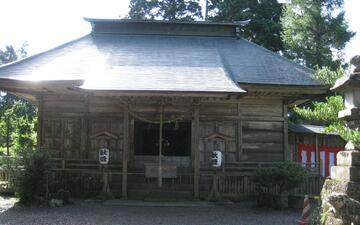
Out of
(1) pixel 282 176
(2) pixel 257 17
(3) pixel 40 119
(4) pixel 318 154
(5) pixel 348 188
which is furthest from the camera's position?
(2) pixel 257 17

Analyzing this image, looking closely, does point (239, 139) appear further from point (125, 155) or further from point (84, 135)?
point (84, 135)

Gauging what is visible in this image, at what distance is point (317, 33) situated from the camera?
23.9 meters

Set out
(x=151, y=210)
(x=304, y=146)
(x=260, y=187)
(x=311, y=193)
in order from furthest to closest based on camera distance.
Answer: (x=304, y=146) < (x=311, y=193) < (x=260, y=187) < (x=151, y=210)

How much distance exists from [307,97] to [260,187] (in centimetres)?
396

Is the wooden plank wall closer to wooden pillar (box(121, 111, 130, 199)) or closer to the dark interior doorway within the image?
wooden pillar (box(121, 111, 130, 199))

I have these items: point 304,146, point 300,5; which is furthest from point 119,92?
point 300,5

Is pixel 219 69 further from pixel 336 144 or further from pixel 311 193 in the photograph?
pixel 336 144

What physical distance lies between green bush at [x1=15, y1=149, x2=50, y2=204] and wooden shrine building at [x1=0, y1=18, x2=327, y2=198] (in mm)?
1626

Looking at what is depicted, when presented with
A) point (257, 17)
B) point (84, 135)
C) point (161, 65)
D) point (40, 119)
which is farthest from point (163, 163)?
point (257, 17)

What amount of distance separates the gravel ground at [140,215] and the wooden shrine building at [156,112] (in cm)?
154

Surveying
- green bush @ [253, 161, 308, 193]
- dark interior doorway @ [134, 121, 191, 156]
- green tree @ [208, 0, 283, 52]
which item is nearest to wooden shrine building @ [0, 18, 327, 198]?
dark interior doorway @ [134, 121, 191, 156]

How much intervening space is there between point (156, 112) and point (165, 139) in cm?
319

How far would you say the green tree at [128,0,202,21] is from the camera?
30.3 metres

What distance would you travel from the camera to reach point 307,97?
14.6 meters
